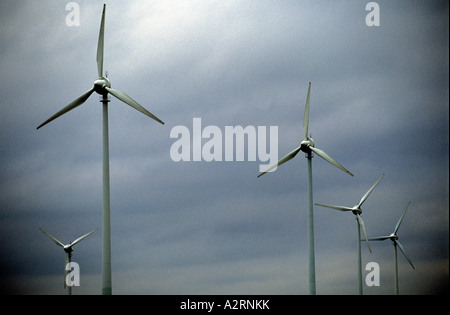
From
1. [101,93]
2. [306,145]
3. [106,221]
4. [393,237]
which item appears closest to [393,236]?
[393,237]

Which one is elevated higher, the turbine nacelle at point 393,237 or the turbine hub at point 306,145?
the turbine hub at point 306,145

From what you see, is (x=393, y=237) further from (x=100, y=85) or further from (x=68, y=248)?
(x=100, y=85)

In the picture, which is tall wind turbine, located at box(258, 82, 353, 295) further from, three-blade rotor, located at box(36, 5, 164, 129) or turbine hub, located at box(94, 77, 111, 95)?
turbine hub, located at box(94, 77, 111, 95)

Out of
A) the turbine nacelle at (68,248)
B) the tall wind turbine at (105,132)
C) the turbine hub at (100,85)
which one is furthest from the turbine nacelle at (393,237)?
the turbine hub at (100,85)

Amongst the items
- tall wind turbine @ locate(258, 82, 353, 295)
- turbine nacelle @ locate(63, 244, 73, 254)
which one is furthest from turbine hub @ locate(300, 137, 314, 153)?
turbine nacelle @ locate(63, 244, 73, 254)

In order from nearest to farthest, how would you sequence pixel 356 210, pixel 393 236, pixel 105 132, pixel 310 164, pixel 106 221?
pixel 106 221 → pixel 105 132 → pixel 310 164 → pixel 356 210 → pixel 393 236

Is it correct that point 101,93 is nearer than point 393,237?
Yes

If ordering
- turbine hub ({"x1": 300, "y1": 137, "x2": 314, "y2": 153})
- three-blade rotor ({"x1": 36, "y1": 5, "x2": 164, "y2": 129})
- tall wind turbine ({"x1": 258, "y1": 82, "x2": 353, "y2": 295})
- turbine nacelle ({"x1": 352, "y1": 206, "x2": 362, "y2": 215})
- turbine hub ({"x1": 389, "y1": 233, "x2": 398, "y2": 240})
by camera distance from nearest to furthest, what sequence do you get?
1. three-blade rotor ({"x1": 36, "y1": 5, "x2": 164, "y2": 129})
2. tall wind turbine ({"x1": 258, "y1": 82, "x2": 353, "y2": 295})
3. turbine hub ({"x1": 300, "y1": 137, "x2": 314, "y2": 153})
4. turbine nacelle ({"x1": 352, "y1": 206, "x2": 362, "y2": 215})
5. turbine hub ({"x1": 389, "y1": 233, "x2": 398, "y2": 240})

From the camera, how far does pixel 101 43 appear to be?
53.1 metres

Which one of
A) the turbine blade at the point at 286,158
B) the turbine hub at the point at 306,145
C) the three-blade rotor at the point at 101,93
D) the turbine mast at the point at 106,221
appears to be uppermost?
the three-blade rotor at the point at 101,93

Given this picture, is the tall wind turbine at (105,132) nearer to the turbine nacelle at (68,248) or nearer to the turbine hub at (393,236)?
the turbine nacelle at (68,248)

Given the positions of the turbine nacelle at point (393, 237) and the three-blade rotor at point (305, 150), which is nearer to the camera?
the three-blade rotor at point (305, 150)
